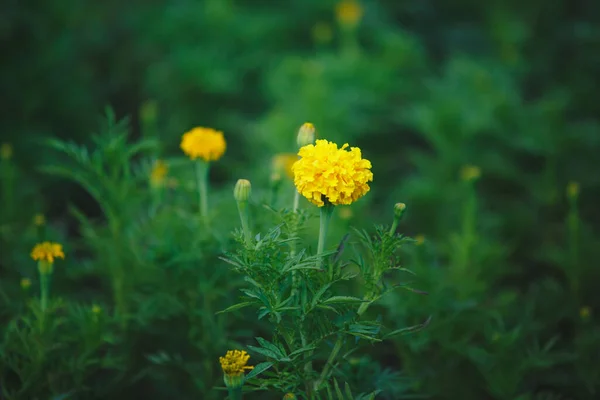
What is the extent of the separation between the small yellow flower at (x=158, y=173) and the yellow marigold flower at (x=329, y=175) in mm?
773

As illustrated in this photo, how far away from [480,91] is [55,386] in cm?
256

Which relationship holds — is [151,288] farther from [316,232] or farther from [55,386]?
[316,232]

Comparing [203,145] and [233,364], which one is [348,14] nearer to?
[203,145]

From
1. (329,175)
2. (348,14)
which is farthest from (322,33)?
(329,175)

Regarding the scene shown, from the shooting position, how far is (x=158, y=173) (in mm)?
1948

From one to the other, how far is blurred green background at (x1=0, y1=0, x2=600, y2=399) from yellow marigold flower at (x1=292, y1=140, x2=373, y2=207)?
81cm

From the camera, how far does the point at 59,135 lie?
10.6ft

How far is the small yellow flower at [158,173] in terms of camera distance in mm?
1933

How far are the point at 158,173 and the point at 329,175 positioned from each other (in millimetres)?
877

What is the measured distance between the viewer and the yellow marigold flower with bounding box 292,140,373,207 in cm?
128

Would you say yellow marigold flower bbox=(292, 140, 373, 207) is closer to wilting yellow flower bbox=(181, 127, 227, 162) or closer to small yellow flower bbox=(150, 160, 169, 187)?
wilting yellow flower bbox=(181, 127, 227, 162)

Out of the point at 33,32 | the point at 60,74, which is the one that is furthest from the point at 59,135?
the point at 33,32

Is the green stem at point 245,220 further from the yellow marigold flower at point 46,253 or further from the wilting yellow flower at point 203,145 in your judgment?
the yellow marigold flower at point 46,253

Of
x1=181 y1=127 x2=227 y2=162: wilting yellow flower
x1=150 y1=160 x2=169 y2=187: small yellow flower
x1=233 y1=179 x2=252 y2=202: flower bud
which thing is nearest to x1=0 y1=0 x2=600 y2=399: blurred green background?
x1=150 y1=160 x2=169 y2=187: small yellow flower
